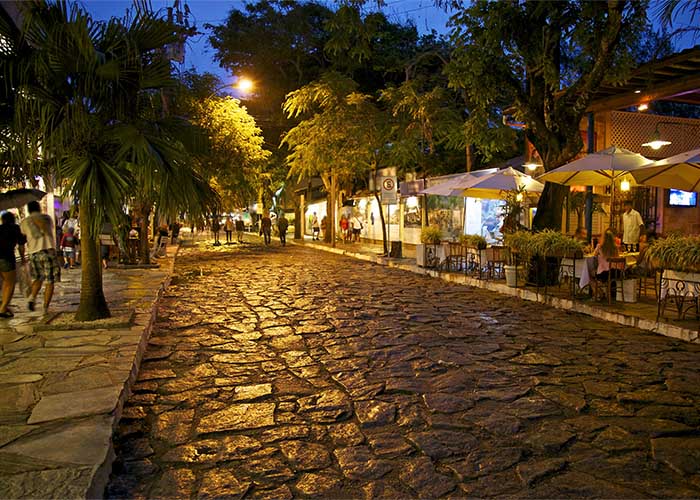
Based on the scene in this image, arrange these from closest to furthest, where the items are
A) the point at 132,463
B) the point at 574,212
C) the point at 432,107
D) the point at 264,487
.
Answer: the point at 264,487 → the point at 132,463 → the point at 574,212 → the point at 432,107

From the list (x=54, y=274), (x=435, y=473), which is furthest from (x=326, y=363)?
(x=54, y=274)

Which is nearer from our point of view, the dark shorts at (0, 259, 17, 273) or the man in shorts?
the dark shorts at (0, 259, 17, 273)

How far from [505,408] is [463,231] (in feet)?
59.0

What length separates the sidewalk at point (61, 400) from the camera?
318 centimetres

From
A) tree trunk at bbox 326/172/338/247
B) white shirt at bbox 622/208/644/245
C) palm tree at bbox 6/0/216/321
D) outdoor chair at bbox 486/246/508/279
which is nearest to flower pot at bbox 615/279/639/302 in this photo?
outdoor chair at bbox 486/246/508/279

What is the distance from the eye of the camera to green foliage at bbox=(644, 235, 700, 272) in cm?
795

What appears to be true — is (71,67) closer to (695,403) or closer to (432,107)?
(695,403)

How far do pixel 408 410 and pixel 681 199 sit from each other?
1572cm

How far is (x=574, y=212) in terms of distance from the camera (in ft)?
58.1

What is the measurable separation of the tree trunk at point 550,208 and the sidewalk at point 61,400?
9.12 m

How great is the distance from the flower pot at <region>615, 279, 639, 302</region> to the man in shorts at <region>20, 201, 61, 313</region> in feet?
33.3

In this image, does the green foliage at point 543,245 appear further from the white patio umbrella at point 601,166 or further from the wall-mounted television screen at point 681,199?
the wall-mounted television screen at point 681,199

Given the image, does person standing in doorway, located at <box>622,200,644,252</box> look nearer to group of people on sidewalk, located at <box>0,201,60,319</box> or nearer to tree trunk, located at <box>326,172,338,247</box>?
group of people on sidewalk, located at <box>0,201,60,319</box>

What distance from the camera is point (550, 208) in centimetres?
1283
